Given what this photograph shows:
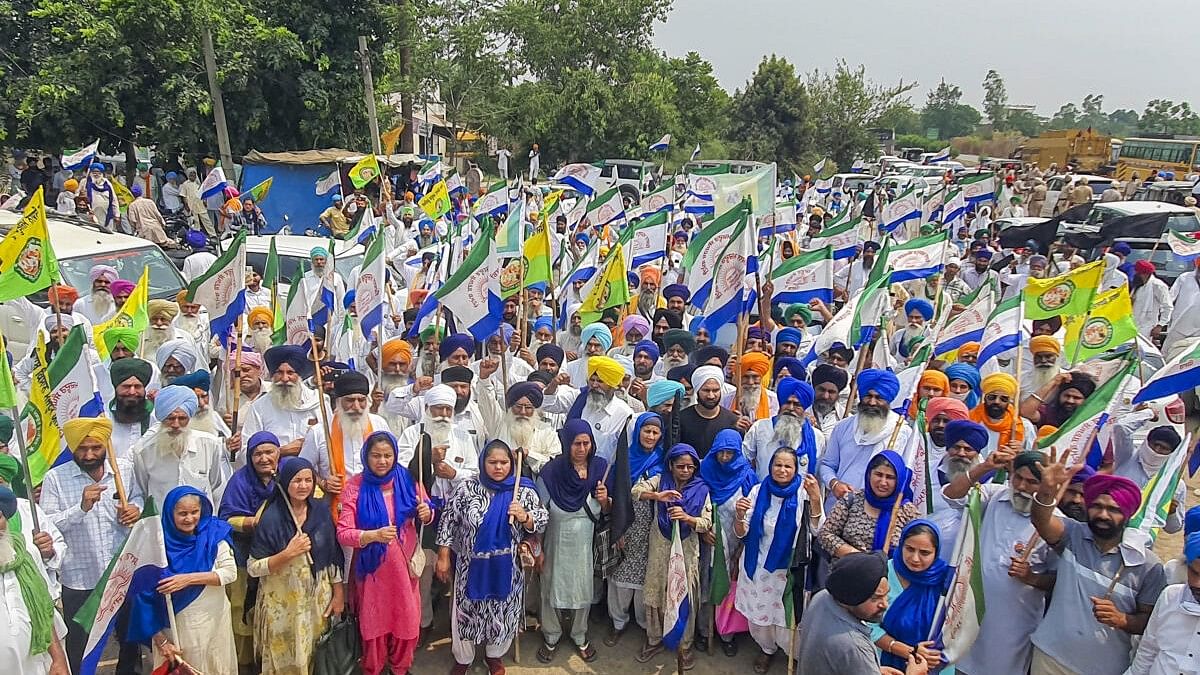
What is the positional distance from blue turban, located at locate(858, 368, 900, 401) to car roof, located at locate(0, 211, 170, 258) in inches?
283

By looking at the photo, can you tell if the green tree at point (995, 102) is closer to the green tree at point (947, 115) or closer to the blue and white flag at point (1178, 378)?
the green tree at point (947, 115)

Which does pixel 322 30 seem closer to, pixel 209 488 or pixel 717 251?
pixel 717 251

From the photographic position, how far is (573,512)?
14.1ft

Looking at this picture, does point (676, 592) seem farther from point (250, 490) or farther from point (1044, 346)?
point (1044, 346)

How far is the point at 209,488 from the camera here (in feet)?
13.6

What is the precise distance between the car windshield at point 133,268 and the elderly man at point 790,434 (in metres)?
6.17

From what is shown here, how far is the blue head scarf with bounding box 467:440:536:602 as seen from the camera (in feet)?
13.3

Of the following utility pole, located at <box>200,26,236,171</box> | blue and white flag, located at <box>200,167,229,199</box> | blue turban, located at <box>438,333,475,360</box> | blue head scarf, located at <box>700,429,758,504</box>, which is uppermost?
utility pole, located at <box>200,26,236,171</box>

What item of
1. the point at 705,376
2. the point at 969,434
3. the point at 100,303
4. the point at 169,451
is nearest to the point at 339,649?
the point at 169,451

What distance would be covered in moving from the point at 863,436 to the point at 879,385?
0.29m

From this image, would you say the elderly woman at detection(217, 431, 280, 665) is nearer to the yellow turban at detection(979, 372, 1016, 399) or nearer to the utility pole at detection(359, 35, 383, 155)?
the yellow turban at detection(979, 372, 1016, 399)

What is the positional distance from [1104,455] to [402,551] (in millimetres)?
3816

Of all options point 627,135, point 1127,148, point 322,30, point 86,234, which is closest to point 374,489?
point 86,234

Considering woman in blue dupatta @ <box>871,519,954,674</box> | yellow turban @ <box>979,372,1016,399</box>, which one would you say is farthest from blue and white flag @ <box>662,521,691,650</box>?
yellow turban @ <box>979,372,1016,399</box>
